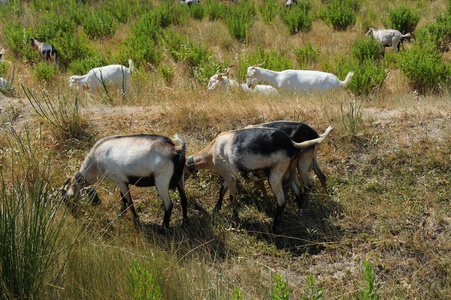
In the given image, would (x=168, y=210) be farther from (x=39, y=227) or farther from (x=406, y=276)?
(x=406, y=276)

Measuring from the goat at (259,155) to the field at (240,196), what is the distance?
1.63 ft

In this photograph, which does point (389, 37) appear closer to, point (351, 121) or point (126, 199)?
point (351, 121)

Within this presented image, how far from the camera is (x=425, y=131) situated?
264 inches

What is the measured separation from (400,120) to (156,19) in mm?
9652

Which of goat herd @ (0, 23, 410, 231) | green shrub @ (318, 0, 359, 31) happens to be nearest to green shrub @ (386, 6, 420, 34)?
green shrub @ (318, 0, 359, 31)

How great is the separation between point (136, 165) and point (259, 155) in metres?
1.33

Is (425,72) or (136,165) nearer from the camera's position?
(136,165)

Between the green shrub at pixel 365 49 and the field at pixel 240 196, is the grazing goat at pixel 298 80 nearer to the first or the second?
the field at pixel 240 196

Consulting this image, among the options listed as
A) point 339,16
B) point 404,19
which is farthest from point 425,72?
point 339,16

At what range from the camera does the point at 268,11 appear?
15.0m

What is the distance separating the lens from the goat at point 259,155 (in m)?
5.25

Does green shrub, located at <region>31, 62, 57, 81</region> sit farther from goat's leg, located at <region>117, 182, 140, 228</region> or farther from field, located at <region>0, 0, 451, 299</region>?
goat's leg, located at <region>117, 182, 140, 228</region>

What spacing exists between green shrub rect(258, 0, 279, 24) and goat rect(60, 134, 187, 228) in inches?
396

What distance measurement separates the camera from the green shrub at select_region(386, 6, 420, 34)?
13.1 m
